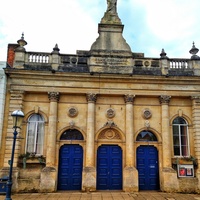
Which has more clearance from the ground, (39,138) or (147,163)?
(39,138)

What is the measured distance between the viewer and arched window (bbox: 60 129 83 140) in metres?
14.5

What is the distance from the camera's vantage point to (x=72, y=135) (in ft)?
47.6

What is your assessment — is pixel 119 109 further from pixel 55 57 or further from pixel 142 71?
pixel 55 57

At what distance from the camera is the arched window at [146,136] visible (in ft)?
48.3

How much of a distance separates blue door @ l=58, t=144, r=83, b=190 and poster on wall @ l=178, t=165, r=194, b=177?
6025 mm

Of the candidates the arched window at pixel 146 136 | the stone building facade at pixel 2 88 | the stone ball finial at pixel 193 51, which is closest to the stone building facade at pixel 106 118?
the arched window at pixel 146 136

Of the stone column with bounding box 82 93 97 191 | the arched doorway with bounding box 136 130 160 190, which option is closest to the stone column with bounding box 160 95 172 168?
the arched doorway with bounding box 136 130 160 190

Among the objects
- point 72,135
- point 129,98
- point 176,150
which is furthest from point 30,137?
point 176,150

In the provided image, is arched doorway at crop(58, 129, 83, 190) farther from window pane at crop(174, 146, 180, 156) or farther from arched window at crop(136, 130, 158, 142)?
window pane at crop(174, 146, 180, 156)

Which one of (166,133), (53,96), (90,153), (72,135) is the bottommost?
(90,153)

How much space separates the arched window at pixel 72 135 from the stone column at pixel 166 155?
17.3ft

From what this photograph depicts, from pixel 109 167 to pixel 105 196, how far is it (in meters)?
2.24

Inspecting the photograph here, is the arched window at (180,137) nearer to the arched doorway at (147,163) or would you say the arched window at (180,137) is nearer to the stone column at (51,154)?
the arched doorway at (147,163)

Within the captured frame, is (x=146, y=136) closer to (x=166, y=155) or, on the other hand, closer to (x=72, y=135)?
(x=166, y=155)
